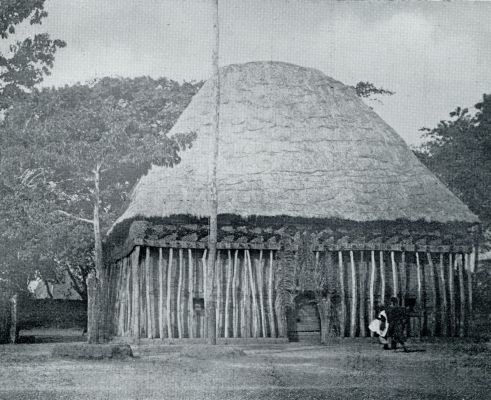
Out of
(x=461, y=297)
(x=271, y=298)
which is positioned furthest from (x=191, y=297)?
(x=461, y=297)

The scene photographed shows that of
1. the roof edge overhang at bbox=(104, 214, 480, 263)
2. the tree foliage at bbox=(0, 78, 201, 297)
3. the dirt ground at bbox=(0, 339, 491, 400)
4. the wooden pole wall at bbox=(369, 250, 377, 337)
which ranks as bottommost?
the dirt ground at bbox=(0, 339, 491, 400)

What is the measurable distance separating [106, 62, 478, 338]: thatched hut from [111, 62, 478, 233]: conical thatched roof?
1.9 inches

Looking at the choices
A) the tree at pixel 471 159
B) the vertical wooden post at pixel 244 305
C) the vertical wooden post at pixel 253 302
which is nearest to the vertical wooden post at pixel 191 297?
the vertical wooden post at pixel 244 305

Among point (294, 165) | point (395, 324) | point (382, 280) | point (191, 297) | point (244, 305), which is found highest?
Result: point (294, 165)

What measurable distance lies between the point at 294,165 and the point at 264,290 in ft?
12.9

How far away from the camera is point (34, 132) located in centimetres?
1856

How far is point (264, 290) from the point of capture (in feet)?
63.8

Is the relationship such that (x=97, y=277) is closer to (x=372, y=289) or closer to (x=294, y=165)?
(x=294, y=165)

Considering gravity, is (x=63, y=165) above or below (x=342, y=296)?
above

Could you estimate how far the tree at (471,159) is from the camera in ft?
99.4

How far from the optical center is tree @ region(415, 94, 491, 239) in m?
30.3

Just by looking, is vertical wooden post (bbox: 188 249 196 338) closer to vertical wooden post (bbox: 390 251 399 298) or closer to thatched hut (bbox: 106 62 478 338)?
thatched hut (bbox: 106 62 478 338)

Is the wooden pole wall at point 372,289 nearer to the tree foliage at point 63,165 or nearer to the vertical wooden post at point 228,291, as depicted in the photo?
the vertical wooden post at point 228,291

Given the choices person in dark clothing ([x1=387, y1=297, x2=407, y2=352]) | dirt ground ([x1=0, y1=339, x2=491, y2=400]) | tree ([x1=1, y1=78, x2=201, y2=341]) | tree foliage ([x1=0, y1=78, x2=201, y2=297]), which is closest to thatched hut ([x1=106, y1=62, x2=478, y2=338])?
tree ([x1=1, y1=78, x2=201, y2=341])
